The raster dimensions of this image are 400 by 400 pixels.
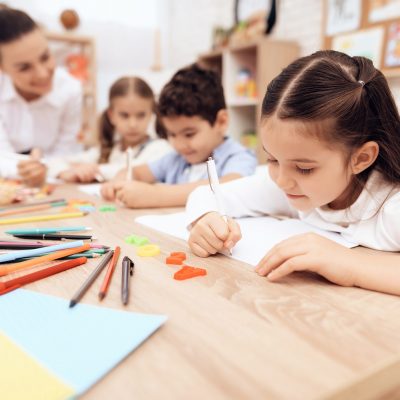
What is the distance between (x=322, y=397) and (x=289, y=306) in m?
0.13

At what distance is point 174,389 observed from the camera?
253 mm

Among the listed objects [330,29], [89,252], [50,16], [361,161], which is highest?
[50,16]

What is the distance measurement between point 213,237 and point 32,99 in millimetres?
1389

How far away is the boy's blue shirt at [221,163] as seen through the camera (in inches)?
39.4

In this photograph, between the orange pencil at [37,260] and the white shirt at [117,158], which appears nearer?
the orange pencil at [37,260]

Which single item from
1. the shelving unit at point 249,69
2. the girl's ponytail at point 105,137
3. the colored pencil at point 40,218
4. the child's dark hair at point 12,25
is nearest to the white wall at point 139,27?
the shelving unit at point 249,69

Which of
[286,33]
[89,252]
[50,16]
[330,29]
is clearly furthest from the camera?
[50,16]

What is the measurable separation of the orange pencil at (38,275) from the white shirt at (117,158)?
2.70ft

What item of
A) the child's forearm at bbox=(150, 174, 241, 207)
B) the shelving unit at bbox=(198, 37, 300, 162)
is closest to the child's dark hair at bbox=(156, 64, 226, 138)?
the child's forearm at bbox=(150, 174, 241, 207)

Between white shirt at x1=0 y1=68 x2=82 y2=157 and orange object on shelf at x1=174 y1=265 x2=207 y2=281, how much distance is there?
117 centimetres

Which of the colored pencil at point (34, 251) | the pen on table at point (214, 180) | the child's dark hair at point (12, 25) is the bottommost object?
the colored pencil at point (34, 251)

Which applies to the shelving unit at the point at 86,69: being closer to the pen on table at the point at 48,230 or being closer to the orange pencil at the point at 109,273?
the pen on table at the point at 48,230

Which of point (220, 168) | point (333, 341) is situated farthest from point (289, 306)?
point (220, 168)

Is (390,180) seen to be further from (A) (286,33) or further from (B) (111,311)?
(A) (286,33)
